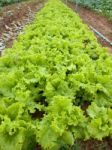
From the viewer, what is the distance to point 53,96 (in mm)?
4996

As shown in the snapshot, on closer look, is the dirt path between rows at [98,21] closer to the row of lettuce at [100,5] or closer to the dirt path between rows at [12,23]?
the row of lettuce at [100,5]

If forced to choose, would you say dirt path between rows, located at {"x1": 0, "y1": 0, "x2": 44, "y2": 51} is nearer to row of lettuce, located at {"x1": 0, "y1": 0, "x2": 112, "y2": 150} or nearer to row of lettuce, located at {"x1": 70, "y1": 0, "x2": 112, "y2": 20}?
row of lettuce, located at {"x1": 70, "y1": 0, "x2": 112, "y2": 20}

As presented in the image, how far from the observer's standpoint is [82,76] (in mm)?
5391

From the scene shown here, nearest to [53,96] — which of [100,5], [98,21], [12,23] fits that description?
[12,23]

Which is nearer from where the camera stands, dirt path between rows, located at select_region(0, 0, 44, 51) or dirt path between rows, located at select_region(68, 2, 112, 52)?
dirt path between rows, located at select_region(0, 0, 44, 51)

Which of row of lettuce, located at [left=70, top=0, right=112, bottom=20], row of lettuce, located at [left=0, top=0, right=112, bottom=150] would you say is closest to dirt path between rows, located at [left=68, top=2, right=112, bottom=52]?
row of lettuce, located at [left=70, top=0, right=112, bottom=20]

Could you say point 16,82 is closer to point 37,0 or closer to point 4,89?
point 4,89

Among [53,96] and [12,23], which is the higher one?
[53,96]

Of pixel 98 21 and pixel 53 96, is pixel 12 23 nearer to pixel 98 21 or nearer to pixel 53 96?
pixel 98 21

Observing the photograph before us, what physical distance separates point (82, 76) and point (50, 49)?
1705mm

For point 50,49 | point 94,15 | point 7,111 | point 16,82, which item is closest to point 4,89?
point 16,82

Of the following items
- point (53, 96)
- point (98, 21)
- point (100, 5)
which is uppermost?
point (53, 96)

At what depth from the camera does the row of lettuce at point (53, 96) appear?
4.31 metres

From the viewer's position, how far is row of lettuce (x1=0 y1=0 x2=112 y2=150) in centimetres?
431
